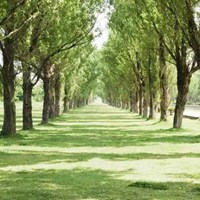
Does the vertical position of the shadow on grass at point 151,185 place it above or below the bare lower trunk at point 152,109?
below

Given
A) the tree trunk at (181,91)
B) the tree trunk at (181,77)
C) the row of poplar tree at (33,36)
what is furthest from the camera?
the tree trunk at (181,91)

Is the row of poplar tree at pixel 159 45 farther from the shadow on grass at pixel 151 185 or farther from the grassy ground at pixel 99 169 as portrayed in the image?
the shadow on grass at pixel 151 185

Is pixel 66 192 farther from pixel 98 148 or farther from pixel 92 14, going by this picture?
pixel 92 14

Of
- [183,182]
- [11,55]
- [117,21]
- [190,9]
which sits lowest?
[183,182]

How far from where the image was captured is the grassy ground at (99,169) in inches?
495

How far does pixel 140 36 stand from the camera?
45.2 meters

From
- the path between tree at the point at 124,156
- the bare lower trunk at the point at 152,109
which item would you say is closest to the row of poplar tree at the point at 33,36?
the path between tree at the point at 124,156

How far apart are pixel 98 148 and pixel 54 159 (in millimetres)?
4900

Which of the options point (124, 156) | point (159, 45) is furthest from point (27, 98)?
point (124, 156)

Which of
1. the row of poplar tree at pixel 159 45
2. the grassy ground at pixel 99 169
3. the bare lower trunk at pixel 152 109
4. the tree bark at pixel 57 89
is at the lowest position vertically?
the grassy ground at pixel 99 169

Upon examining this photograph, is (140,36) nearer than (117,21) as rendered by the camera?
Yes

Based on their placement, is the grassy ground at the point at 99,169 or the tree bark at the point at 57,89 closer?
the grassy ground at the point at 99,169

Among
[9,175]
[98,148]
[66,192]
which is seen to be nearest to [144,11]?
[98,148]

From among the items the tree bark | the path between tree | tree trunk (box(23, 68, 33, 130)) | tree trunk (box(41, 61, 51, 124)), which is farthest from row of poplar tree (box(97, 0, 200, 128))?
tree trunk (box(23, 68, 33, 130))
